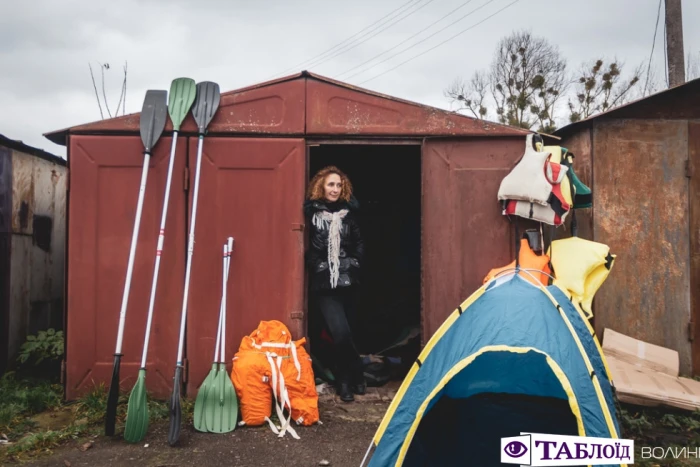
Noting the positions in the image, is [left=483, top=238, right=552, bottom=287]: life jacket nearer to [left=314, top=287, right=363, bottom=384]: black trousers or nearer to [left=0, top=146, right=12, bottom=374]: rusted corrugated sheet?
[left=314, top=287, right=363, bottom=384]: black trousers

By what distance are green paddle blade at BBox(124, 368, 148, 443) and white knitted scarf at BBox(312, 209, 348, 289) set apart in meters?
1.65

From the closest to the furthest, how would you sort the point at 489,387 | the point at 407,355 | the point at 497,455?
1. the point at 497,455
2. the point at 489,387
3. the point at 407,355

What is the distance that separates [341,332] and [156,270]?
60.6 inches

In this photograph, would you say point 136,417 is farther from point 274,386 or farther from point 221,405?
point 274,386

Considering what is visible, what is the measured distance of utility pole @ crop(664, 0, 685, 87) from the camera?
24.6ft

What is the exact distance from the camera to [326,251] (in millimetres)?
4270

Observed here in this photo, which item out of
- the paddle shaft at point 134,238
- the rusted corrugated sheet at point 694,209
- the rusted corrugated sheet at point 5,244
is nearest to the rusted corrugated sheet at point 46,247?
the rusted corrugated sheet at point 5,244

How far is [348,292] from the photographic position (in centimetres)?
444

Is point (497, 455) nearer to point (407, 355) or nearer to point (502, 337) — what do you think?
point (502, 337)

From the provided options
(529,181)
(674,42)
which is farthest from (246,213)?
(674,42)

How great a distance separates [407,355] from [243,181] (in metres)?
2.59

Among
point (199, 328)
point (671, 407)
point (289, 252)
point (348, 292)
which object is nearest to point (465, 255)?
point (348, 292)

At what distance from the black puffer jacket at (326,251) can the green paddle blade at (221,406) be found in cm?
106

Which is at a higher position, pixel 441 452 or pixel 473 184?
pixel 473 184
